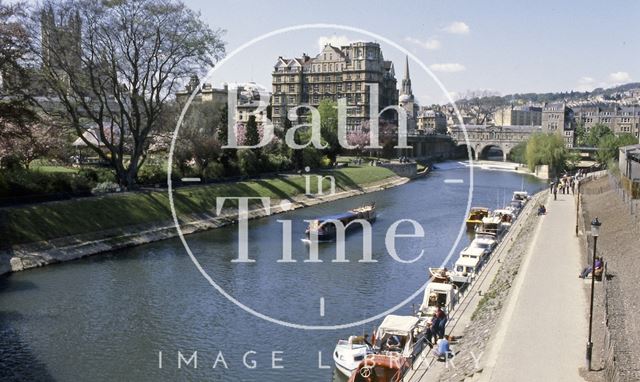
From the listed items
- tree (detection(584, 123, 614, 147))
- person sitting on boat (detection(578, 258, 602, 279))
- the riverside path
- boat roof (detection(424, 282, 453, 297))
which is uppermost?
tree (detection(584, 123, 614, 147))

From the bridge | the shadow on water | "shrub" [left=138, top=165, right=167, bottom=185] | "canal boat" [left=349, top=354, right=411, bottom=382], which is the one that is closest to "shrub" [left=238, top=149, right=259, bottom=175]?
"shrub" [left=138, top=165, right=167, bottom=185]

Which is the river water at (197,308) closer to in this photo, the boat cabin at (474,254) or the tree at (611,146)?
the boat cabin at (474,254)

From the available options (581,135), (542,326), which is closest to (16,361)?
(542,326)

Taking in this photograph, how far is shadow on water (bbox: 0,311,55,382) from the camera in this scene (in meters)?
19.4

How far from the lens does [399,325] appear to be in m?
21.7

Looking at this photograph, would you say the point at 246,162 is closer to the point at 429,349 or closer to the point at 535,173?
the point at 429,349

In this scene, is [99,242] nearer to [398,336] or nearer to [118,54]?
[118,54]

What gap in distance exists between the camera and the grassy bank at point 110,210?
35531 mm

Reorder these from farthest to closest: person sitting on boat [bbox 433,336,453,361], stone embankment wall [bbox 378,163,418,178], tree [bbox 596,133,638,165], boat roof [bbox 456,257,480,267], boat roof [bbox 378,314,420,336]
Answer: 1. tree [bbox 596,133,638,165]
2. stone embankment wall [bbox 378,163,418,178]
3. boat roof [bbox 456,257,480,267]
4. boat roof [bbox 378,314,420,336]
5. person sitting on boat [bbox 433,336,453,361]

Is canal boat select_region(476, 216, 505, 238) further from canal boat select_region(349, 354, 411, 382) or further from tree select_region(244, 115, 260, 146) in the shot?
tree select_region(244, 115, 260, 146)

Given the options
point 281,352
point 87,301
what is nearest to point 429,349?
point 281,352

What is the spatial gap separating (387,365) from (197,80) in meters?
36.0

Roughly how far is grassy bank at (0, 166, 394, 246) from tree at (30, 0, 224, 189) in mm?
4194

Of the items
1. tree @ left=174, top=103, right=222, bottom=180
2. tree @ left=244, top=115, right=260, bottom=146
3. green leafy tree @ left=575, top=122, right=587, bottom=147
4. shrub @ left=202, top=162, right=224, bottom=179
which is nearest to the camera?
tree @ left=174, top=103, right=222, bottom=180
